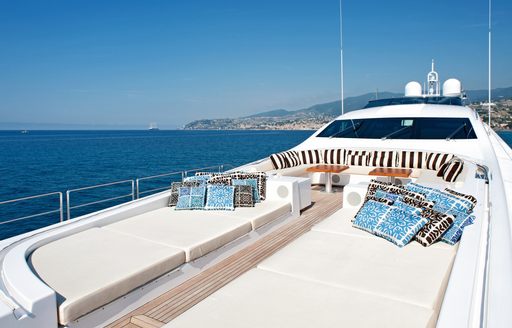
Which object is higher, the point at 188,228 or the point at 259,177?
the point at 259,177

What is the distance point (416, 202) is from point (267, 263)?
56.7 inches

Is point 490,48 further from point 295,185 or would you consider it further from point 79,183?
point 79,183

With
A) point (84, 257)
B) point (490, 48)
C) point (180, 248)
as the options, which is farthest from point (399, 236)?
point (490, 48)

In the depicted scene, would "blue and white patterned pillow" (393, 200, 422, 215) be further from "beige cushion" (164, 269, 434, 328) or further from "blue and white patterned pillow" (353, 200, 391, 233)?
"beige cushion" (164, 269, 434, 328)

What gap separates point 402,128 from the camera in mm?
7578

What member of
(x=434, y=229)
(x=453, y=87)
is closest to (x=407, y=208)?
(x=434, y=229)

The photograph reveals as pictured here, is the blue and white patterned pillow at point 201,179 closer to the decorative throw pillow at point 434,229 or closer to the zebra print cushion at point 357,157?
the decorative throw pillow at point 434,229

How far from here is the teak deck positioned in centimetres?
261

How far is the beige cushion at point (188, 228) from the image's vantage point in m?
3.26

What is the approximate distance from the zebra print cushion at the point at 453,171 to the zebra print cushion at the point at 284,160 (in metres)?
2.63

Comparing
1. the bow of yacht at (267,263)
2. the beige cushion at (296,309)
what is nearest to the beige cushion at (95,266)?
the bow of yacht at (267,263)

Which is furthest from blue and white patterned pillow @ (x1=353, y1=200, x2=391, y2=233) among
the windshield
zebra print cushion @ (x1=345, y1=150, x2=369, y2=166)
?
the windshield

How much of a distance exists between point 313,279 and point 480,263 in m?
0.98

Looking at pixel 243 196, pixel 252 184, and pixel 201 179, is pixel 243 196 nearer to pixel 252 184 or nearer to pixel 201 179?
pixel 252 184
